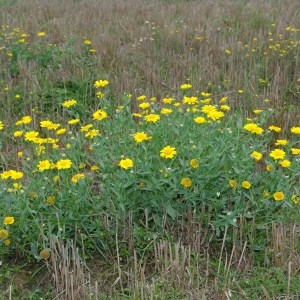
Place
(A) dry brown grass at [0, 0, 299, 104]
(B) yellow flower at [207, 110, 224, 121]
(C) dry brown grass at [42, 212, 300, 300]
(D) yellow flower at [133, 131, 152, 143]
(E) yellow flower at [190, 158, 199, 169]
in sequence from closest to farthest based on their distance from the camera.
Answer: 1. (C) dry brown grass at [42, 212, 300, 300]
2. (E) yellow flower at [190, 158, 199, 169]
3. (D) yellow flower at [133, 131, 152, 143]
4. (B) yellow flower at [207, 110, 224, 121]
5. (A) dry brown grass at [0, 0, 299, 104]

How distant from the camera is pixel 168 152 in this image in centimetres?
278

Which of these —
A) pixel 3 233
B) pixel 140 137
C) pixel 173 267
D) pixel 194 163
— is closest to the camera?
pixel 173 267

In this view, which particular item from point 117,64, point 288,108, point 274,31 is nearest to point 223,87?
point 288,108

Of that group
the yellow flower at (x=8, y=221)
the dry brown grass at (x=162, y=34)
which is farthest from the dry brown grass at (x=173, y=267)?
the dry brown grass at (x=162, y=34)

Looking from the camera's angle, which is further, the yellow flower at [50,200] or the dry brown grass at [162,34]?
the dry brown grass at [162,34]

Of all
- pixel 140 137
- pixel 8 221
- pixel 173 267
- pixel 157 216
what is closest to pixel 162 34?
pixel 140 137

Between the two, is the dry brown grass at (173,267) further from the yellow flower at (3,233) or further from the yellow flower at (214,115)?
the yellow flower at (214,115)

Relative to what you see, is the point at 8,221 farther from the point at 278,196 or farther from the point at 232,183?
the point at 278,196

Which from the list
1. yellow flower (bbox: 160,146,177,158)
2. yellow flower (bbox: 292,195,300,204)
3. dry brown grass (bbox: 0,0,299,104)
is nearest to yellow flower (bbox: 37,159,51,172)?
yellow flower (bbox: 160,146,177,158)

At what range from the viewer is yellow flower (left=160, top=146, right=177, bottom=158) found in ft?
9.05

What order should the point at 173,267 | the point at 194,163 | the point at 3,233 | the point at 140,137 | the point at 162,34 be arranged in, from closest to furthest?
the point at 173,267, the point at 3,233, the point at 194,163, the point at 140,137, the point at 162,34

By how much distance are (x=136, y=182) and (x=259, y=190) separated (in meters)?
0.71

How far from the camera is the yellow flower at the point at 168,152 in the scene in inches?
109

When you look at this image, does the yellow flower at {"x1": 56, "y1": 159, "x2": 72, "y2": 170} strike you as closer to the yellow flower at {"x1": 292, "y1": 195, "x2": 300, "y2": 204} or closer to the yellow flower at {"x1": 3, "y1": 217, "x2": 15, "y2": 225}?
the yellow flower at {"x1": 3, "y1": 217, "x2": 15, "y2": 225}
